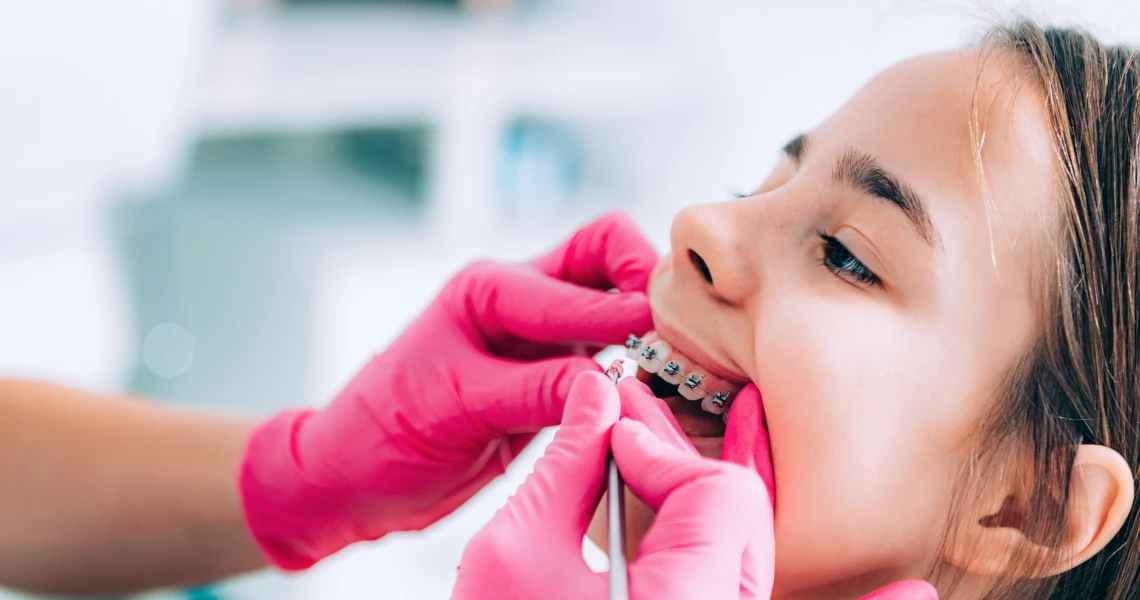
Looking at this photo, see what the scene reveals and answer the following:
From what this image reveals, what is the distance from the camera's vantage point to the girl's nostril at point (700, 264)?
2.61 feet

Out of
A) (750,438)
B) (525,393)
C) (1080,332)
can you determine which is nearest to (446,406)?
(525,393)

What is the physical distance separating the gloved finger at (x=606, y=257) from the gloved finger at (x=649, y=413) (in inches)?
8.0

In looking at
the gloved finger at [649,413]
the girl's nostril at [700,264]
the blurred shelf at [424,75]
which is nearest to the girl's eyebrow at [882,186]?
the girl's nostril at [700,264]

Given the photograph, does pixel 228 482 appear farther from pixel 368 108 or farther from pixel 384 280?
pixel 368 108

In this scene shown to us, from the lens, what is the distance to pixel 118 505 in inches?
43.5

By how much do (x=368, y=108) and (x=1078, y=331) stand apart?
2.33m

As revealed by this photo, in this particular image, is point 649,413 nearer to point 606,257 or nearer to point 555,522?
point 555,522

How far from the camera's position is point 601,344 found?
92 centimetres

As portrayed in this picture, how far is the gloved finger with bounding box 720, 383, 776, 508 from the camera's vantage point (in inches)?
28.3

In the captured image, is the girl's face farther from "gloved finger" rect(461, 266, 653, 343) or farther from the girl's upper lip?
"gloved finger" rect(461, 266, 653, 343)

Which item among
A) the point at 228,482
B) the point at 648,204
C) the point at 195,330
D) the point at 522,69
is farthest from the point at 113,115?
the point at 228,482

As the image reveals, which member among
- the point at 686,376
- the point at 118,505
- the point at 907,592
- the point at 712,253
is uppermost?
the point at 712,253

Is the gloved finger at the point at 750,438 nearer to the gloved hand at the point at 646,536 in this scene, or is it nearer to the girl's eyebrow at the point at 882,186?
the gloved hand at the point at 646,536

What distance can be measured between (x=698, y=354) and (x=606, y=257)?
0.22 meters
